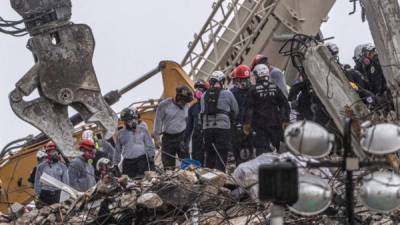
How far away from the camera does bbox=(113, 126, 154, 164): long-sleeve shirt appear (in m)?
26.5

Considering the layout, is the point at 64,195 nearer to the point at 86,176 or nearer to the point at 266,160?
the point at 86,176

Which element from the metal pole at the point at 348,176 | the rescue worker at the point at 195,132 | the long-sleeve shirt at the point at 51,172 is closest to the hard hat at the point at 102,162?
the long-sleeve shirt at the point at 51,172

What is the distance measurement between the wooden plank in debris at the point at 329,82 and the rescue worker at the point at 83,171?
3793mm

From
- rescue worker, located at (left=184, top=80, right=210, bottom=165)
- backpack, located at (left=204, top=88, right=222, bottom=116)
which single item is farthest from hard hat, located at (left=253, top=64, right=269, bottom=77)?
rescue worker, located at (left=184, top=80, right=210, bottom=165)

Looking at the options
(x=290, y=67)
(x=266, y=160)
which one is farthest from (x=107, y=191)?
(x=290, y=67)

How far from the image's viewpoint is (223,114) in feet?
82.9

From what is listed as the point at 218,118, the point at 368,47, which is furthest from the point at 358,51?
the point at 218,118

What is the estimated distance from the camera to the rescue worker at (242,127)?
25344mm

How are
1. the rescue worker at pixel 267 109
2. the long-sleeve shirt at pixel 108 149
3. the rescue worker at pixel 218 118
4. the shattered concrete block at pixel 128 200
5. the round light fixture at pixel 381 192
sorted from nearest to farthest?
the round light fixture at pixel 381 192, the shattered concrete block at pixel 128 200, the rescue worker at pixel 267 109, the rescue worker at pixel 218 118, the long-sleeve shirt at pixel 108 149

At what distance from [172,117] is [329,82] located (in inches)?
158

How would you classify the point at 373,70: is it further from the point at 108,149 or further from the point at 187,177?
the point at 187,177

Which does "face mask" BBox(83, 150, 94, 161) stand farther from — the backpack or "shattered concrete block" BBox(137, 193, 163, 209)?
"shattered concrete block" BBox(137, 193, 163, 209)

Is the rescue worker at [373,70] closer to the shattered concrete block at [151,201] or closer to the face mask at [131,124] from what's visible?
the face mask at [131,124]

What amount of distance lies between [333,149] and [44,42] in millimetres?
11303
